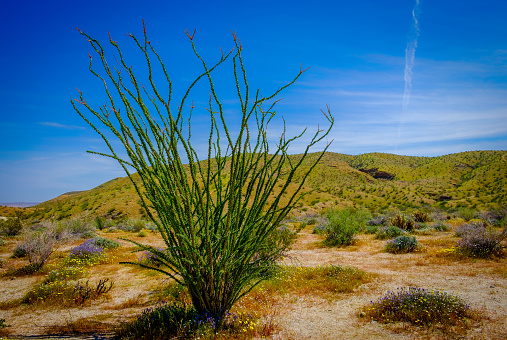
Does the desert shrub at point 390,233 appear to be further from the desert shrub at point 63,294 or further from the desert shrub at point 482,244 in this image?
the desert shrub at point 63,294

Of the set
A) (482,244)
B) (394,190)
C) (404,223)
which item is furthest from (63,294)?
(394,190)

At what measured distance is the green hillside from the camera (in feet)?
124

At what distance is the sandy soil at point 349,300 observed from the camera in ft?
15.0

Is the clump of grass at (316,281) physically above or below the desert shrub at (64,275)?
below

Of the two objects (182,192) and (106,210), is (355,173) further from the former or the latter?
(182,192)

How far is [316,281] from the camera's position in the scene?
7.81 metres

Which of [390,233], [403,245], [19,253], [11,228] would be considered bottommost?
[390,233]

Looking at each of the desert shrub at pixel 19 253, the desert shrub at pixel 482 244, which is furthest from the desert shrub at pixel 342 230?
the desert shrub at pixel 19 253

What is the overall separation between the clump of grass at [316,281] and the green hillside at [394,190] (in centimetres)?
1808

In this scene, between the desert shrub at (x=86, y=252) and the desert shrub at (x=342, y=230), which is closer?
the desert shrub at (x=86, y=252)

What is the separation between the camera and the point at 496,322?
15.4 ft

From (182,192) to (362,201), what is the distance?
46.4 metres

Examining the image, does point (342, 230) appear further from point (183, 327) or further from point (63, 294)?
point (63, 294)

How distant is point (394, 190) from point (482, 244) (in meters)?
45.0
